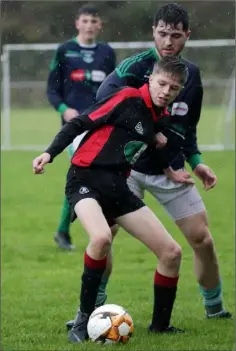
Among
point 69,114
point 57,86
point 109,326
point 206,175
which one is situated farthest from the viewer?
point 57,86

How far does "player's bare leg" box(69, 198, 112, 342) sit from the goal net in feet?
47.2

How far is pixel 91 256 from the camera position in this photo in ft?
17.1

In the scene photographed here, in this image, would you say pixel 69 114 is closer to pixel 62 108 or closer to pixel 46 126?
pixel 62 108

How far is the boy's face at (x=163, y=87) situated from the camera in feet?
17.0

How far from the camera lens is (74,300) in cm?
690

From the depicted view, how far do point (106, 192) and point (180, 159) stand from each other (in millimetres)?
841

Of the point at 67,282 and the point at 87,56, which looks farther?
the point at 87,56

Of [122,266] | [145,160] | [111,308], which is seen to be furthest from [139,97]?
[122,266]

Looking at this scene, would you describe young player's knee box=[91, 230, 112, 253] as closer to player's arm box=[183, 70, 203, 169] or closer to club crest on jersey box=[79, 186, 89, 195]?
club crest on jersey box=[79, 186, 89, 195]

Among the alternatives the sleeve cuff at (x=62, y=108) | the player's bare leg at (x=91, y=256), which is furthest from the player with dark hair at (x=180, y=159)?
the sleeve cuff at (x=62, y=108)

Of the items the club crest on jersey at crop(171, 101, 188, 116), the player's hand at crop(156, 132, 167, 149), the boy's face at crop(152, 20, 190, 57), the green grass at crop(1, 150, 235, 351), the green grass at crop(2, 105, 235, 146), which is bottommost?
the green grass at crop(2, 105, 235, 146)

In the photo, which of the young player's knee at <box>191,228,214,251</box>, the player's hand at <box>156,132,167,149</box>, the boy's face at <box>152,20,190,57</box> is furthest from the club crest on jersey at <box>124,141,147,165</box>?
the young player's knee at <box>191,228,214,251</box>

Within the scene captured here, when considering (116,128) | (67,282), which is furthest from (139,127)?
(67,282)

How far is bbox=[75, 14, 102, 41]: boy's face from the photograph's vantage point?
9115mm
